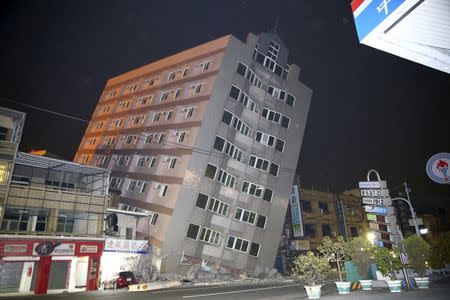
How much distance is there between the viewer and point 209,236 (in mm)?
35250

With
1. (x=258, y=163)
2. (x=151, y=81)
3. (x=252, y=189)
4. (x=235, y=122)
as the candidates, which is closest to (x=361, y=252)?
(x=252, y=189)

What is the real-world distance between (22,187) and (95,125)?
3310cm

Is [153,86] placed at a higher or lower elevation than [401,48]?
higher

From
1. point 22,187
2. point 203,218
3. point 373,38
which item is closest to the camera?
point 373,38

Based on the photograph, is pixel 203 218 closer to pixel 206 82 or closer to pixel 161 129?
pixel 161 129

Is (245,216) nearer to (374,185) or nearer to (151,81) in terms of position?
(374,185)

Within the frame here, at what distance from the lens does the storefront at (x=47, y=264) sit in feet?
79.7

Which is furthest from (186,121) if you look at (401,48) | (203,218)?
(401,48)

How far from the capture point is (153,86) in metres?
49.5

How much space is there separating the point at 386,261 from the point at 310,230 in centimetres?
2952

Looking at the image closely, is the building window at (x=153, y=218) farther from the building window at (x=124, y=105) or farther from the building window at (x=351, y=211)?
the building window at (x=351, y=211)

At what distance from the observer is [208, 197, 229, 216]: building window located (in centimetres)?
3603

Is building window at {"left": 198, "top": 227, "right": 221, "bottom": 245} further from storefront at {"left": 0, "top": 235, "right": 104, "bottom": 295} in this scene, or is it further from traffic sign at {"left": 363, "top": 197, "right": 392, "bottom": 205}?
traffic sign at {"left": 363, "top": 197, "right": 392, "bottom": 205}

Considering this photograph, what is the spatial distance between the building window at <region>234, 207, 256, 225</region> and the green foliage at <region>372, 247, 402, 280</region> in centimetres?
1960
